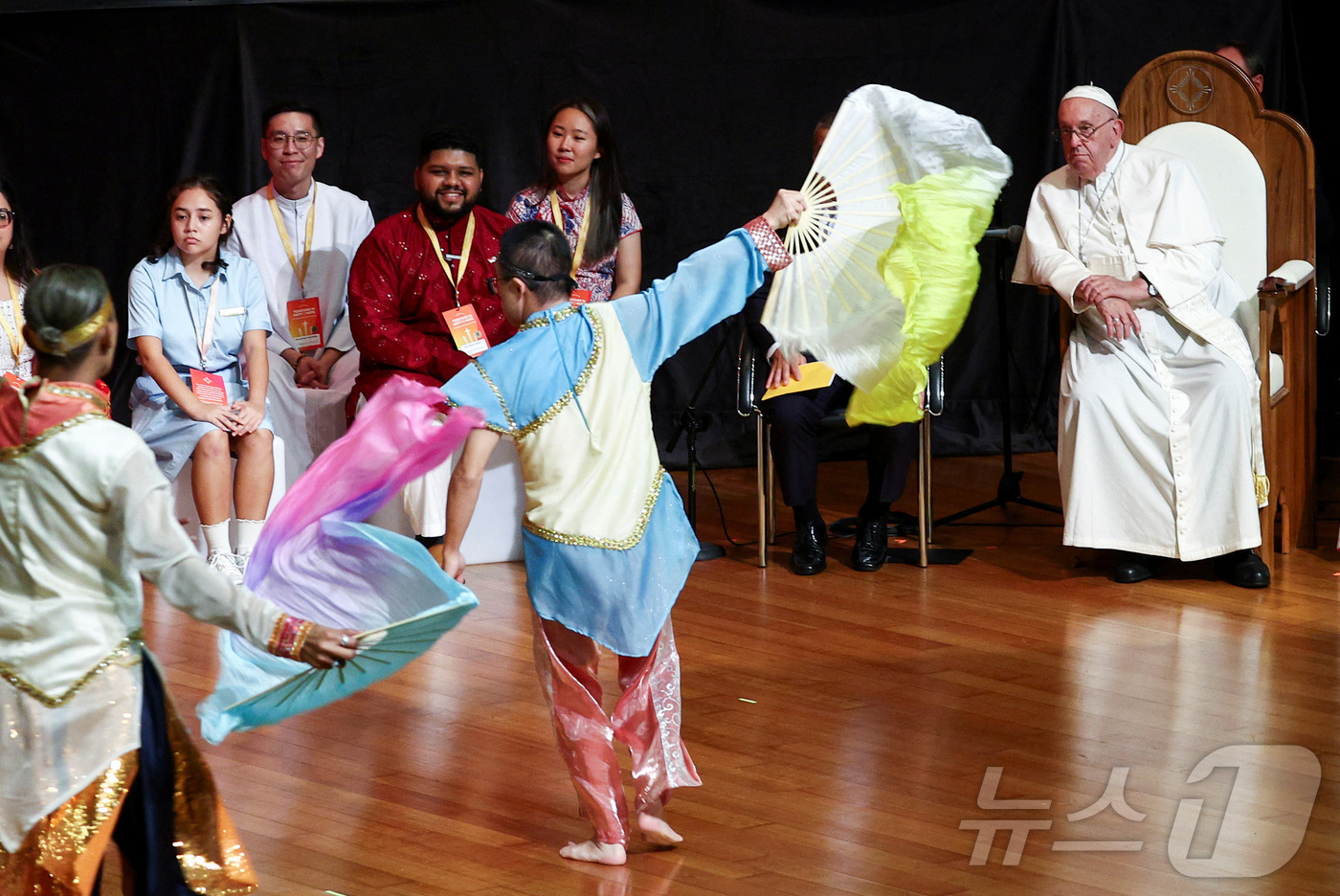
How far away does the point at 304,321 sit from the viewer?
18.6ft

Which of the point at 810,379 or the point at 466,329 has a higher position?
the point at 466,329

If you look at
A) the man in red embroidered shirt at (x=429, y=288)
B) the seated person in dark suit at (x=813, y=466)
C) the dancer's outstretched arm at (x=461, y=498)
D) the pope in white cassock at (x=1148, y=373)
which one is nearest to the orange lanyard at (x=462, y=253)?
the man in red embroidered shirt at (x=429, y=288)

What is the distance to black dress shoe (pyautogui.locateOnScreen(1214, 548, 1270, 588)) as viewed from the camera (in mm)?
4898

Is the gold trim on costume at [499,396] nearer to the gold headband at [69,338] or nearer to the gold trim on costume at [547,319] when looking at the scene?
the gold trim on costume at [547,319]

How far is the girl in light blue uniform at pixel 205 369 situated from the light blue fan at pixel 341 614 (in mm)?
2621

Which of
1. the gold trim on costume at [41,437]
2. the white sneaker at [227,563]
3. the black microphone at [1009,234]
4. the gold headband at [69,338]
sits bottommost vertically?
the white sneaker at [227,563]

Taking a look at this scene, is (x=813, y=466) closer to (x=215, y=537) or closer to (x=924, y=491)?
(x=924, y=491)

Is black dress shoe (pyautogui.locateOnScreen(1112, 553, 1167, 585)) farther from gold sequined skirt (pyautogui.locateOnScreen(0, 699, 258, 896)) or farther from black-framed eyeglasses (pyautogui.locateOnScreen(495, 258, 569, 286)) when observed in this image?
gold sequined skirt (pyautogui.locateOnScreen(0, 699, 258, 896))

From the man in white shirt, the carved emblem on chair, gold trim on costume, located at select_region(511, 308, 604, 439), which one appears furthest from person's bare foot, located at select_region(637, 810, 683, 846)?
the carved emblem on chair

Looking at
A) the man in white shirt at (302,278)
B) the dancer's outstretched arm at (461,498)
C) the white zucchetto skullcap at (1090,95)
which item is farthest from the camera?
the man in white shirt at (302,278)

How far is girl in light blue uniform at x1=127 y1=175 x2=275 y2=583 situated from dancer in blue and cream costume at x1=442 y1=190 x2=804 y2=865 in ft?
7.79

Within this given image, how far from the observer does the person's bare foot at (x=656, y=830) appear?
2.94 meters

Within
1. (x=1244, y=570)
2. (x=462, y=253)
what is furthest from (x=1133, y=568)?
(x=462, y=253)

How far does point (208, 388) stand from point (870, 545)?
220 cm
